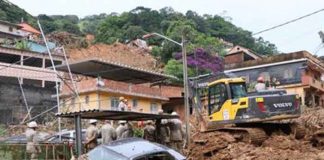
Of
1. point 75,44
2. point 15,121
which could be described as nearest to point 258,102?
point 15,121

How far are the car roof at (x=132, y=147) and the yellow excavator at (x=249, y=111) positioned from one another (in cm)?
581

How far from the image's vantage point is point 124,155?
447 inches

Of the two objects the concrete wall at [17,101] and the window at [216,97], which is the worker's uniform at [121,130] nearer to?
the window at [216,97]

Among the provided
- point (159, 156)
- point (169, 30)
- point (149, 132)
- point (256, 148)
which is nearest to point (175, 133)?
point (149, 132)

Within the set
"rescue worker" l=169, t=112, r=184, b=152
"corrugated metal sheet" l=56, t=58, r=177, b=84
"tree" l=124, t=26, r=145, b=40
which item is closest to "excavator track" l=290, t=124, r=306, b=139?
"rescue worker" l=169, t=112, r=184, b=152

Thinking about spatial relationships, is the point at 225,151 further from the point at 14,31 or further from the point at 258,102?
the point at 14,31

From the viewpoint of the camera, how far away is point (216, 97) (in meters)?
18.3

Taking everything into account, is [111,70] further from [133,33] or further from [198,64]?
[133,33]

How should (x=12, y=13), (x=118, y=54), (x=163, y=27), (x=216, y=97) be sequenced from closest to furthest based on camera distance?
(x=216, y=97), (x=118, y=54), (x=163, y=27), (x=12, y=13)

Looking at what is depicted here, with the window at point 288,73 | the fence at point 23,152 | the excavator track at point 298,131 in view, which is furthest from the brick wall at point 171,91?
the fence at point 23,152

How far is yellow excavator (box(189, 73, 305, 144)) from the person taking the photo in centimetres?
1723

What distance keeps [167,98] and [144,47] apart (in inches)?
698

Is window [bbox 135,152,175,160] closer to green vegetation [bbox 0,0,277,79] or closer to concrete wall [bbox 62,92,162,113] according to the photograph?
concrete wall [bbox 62,92,162,113]

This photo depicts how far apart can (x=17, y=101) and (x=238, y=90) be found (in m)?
21.4
